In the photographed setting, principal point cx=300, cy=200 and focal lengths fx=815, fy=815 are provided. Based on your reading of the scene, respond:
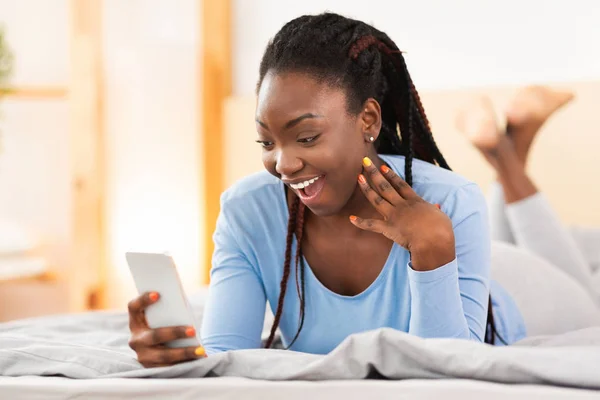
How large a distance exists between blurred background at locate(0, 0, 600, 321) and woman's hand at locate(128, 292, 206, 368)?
70.4 inches

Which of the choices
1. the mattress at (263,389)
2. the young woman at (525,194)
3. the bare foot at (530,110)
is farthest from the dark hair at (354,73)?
the bare foot at (530,110)

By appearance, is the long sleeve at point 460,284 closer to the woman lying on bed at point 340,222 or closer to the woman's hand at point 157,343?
the woman lying on bed at point 340,222

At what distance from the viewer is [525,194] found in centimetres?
212

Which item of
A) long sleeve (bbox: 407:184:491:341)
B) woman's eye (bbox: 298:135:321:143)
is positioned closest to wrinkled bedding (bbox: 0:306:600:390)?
long sleeve (bbox: 407:184:491:341)

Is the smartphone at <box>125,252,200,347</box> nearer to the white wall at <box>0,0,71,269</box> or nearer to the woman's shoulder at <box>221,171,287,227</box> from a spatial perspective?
the woman's shoulder at <box>221,171,287,227</box>

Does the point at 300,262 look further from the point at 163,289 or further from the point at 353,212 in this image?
the point at 163,289

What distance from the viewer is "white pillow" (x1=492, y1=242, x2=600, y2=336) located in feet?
5.43

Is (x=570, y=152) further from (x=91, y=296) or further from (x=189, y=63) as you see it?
(x=91, y=296)

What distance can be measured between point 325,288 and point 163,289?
15.0 inches

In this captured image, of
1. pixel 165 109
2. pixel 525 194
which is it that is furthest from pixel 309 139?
pixel 165 109

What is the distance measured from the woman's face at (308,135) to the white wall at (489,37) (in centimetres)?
162

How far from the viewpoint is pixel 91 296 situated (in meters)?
3.19

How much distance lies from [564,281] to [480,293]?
66cm

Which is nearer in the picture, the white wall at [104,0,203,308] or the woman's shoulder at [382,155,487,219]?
the woman's shoulder at [382,155,487,219]
